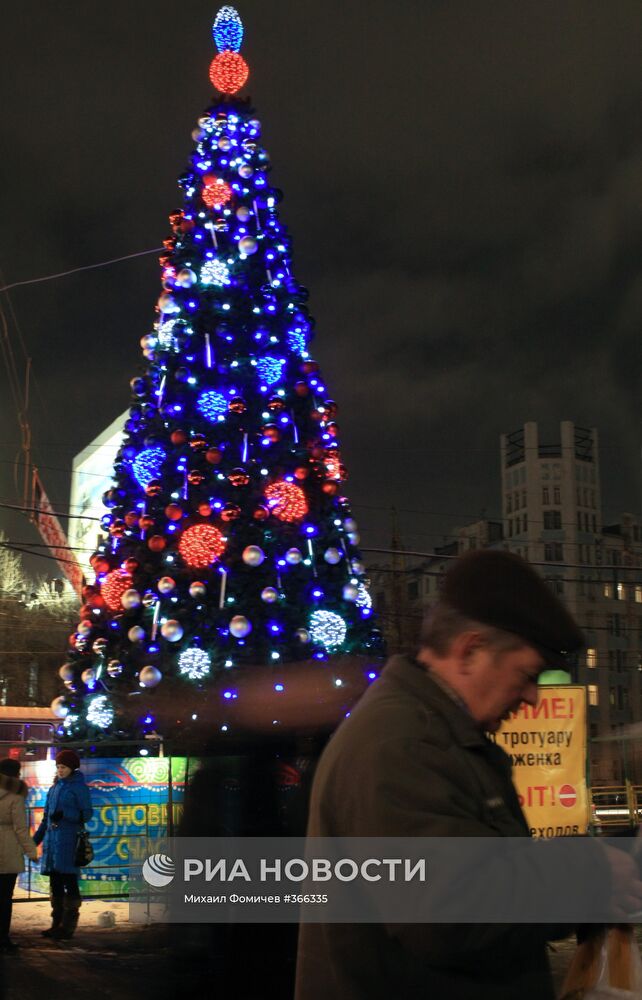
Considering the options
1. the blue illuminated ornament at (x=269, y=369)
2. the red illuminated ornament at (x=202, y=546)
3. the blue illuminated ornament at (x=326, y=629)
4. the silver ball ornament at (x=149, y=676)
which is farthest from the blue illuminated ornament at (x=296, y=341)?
the silver ball ornament at (x=149, y=676)

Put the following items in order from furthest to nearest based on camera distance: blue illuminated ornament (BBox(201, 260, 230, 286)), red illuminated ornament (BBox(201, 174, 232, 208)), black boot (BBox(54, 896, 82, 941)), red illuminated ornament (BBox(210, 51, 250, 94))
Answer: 1. red illuminated ornament (BBox(210, 51, 250, 94))
2. red illuminated ornament (BBox(201, 174, 232, 208))
3. blue illuminated ornament (BBox(201, 260, 230, 286))
4. black boot (BBox(54, 896, 82, 941))

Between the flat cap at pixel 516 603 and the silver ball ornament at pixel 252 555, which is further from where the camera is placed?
the silver ball ornament at pixel 252 555

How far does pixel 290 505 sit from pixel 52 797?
4.14m

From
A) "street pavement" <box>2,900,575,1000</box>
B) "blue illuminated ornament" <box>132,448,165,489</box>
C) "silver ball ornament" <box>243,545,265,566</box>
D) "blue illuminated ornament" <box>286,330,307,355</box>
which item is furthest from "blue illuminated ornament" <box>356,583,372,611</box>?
"street pavement" <box>2,900,575,1000</box>

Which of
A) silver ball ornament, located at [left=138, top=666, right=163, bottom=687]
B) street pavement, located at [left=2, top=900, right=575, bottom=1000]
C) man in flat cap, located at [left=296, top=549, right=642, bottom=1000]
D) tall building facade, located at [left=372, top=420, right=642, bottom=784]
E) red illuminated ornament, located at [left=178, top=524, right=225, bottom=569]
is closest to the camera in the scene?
man in flat cap, located at [left=296, top=549, right=642, bottom=1000]

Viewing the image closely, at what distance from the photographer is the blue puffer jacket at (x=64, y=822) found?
10828 millimetres

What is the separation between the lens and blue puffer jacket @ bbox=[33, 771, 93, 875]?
10.8 m

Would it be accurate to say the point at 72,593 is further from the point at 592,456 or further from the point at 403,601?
the point at 592,456

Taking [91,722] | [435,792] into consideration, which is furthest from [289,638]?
[435,792]

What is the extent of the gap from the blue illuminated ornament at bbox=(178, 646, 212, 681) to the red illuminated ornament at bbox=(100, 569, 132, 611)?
125 cm

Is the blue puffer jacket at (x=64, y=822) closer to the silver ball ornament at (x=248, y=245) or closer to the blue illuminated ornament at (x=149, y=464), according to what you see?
the blue illuminated ornament at (x=149, y=464)

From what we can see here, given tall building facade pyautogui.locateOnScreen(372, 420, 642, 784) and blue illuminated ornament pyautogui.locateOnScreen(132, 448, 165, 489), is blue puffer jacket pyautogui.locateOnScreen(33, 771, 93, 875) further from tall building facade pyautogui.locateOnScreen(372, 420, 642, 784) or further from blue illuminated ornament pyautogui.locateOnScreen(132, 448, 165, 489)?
tall building facade pyautogui.locateOnScreen(372, 420, 642, 784)

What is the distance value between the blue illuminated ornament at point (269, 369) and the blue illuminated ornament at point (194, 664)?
341 centimetres

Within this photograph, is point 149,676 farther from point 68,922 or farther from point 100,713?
point 68,922
